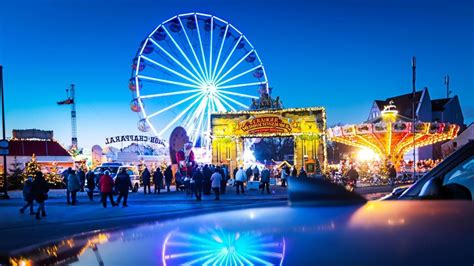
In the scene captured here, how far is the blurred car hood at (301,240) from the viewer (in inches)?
43.9

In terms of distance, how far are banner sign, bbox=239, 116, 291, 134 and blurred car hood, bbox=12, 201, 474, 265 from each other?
33.3 m

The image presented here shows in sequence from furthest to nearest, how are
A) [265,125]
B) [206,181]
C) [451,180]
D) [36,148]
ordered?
[36,148]
[265,125]
[206,181]
[451,180]

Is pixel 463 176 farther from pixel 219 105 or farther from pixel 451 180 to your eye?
pixel 219 105

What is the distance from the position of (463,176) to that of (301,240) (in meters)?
1.56

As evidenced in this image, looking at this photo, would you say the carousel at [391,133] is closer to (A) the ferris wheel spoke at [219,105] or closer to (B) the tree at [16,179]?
(A) the ferris wheel spoke at [219,105]

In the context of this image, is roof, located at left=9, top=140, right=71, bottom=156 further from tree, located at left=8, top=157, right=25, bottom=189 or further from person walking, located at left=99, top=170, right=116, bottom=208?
person walking, located at left=99, top=170, right=116, bottom=208

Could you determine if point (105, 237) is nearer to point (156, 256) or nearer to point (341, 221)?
point (156, 256)

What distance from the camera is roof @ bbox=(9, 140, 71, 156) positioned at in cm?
3541

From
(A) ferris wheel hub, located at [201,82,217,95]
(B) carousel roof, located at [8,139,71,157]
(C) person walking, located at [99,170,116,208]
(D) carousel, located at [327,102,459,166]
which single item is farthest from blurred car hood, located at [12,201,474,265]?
(B) carousel roof, located at [8,139,71,157]

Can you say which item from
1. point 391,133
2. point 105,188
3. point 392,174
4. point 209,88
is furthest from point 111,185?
point 391,133

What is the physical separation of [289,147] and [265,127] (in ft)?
153

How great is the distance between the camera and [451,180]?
247 cm

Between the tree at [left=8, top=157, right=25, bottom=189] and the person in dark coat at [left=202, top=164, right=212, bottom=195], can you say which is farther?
the tree at [left=8, top=157, right=25, bottom=189]

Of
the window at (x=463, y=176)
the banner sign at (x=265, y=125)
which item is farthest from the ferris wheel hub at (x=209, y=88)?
the window at (x=463, y=176)
